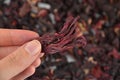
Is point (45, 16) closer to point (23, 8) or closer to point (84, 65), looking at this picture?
point (23, 8)

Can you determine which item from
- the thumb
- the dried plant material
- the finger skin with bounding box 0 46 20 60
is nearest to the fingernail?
the thumb

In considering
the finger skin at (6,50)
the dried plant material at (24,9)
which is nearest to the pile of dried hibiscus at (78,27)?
the dried plant material at (24,9)

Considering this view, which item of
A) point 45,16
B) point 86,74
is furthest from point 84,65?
point 45,16

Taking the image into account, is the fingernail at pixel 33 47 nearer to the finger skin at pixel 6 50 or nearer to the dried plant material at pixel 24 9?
the finger skin at pixel 6 50

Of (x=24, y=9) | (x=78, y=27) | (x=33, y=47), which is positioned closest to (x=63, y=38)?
(x=33, y=47)

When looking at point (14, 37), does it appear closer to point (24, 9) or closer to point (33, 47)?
point (33, 47)
